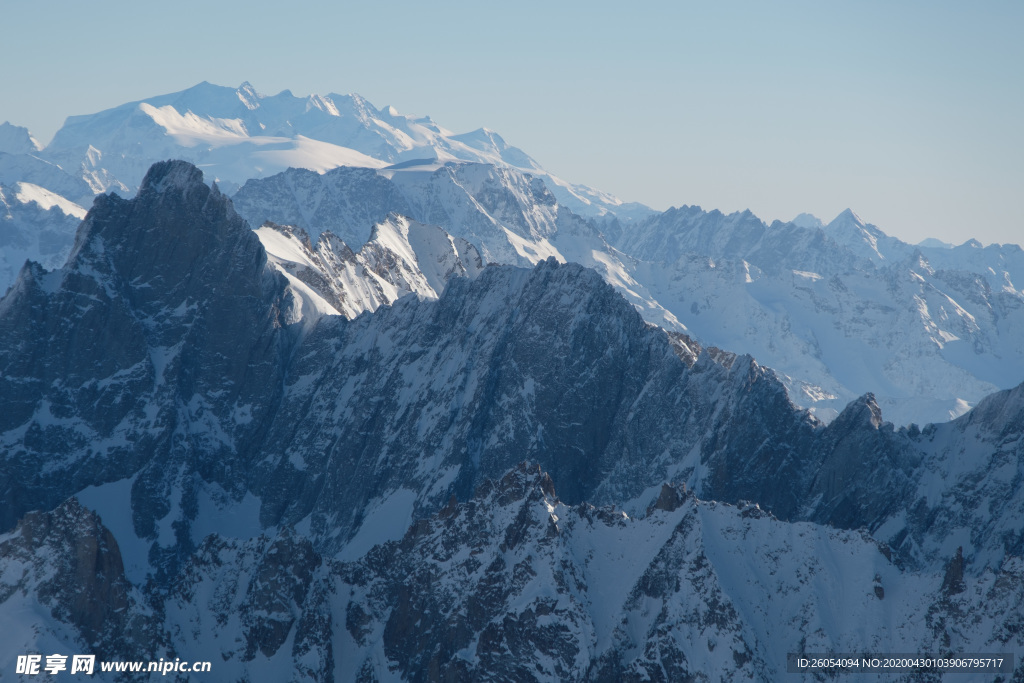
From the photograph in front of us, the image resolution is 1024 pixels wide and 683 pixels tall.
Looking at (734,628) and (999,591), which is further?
(734,628)

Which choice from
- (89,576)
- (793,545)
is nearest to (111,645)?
(89,576)

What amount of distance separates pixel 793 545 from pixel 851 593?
42.6 ft

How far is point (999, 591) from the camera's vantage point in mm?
172375

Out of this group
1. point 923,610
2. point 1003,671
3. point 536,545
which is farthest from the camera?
point 536,545

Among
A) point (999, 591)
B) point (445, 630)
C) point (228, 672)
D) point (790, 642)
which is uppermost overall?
point (999, 591)

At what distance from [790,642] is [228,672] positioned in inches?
3695

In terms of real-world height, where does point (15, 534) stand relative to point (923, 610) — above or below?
below

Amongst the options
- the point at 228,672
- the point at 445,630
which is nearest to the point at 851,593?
the point at 445,630

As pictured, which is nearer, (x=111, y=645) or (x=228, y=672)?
(x=111, y=645)

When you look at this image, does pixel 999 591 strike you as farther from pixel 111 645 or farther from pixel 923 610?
pixel 111 645

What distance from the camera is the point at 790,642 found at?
187 m

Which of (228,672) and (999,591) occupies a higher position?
(999,591)

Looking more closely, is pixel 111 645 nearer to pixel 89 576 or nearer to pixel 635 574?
pixel 89 576

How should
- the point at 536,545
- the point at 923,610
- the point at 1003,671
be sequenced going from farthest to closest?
the point at 536,545 → the point at 923,610 → the point at 1003,671
